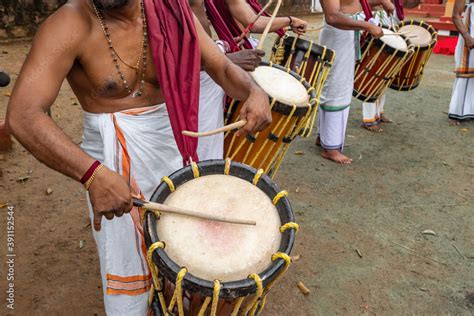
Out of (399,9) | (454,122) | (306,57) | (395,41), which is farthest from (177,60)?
(454,122)

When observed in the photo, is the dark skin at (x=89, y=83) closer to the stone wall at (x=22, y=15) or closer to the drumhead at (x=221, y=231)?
the drumhead at (x=221, y=231)

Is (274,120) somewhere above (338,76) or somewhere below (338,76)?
above

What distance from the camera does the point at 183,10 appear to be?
209 cm

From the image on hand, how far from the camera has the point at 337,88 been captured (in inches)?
182

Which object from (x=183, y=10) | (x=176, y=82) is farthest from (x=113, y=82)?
(x=183, y=10)

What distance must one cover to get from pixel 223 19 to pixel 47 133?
84.7 inches

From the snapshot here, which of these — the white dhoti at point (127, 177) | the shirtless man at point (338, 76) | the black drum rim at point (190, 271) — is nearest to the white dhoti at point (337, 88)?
the shirtless man at point (338, 76)

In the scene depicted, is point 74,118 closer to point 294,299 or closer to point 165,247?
point 294,299

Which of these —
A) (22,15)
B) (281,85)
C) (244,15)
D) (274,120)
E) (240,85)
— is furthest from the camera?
(22,15)

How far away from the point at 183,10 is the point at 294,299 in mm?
1811

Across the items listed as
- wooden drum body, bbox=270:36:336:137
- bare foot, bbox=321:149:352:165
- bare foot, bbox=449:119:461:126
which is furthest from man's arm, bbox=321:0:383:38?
bare foot, bbox=449:119:461:126

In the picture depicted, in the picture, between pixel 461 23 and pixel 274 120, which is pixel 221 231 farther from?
pixel 461 23

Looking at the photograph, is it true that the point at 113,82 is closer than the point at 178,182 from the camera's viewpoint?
No

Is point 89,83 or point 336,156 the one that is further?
point 336,156
